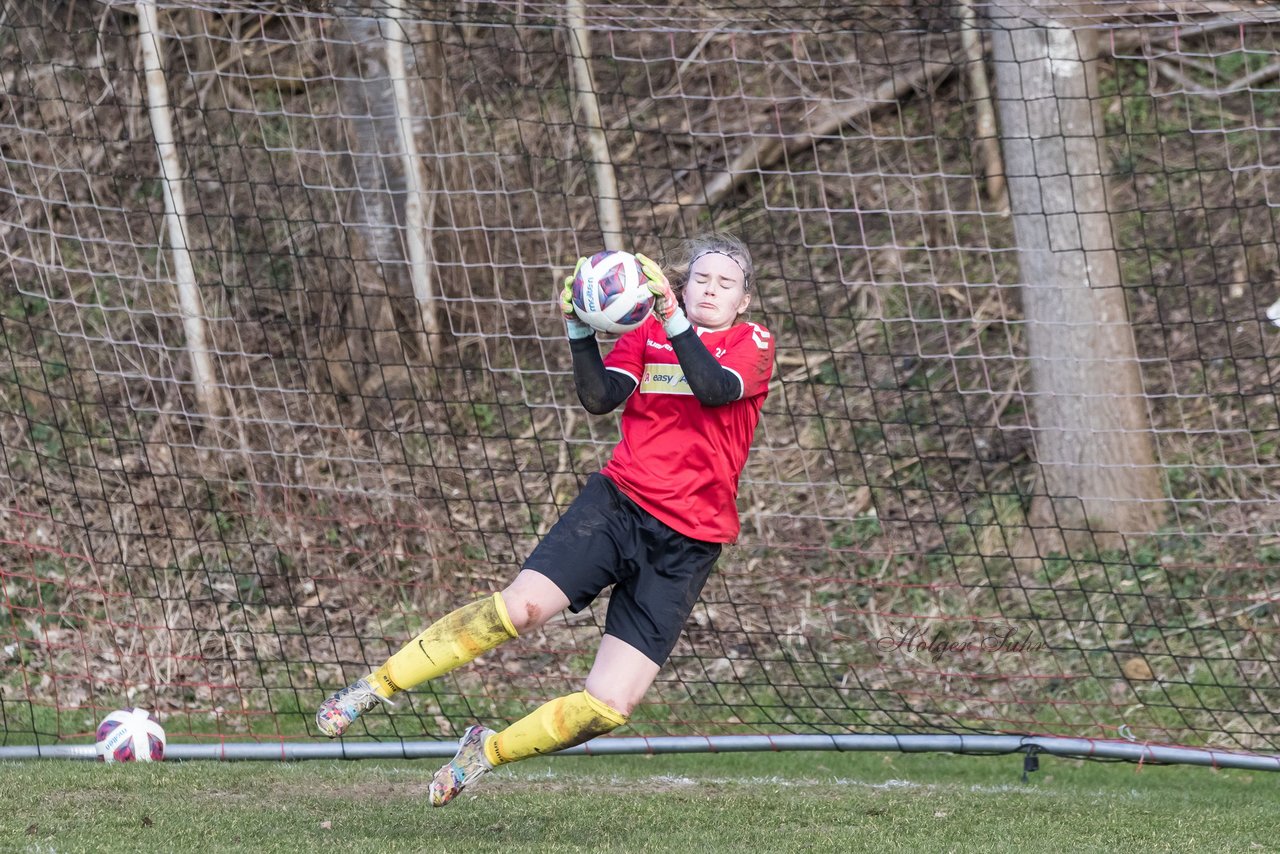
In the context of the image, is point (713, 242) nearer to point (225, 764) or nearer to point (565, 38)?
point (225, 764)

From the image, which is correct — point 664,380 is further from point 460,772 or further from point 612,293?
point 460,772

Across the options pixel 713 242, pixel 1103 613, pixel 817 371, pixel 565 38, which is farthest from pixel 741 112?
pixel 713 242

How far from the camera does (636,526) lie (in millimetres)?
3930

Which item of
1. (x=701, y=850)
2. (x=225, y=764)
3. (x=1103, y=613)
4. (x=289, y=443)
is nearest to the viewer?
(x=701, y=850)

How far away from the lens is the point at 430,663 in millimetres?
3746

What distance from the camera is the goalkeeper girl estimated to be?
3.75m

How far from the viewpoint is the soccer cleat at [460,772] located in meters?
3.72

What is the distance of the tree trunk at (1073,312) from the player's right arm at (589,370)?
12.9 ft

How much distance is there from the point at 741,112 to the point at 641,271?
6.58 meters

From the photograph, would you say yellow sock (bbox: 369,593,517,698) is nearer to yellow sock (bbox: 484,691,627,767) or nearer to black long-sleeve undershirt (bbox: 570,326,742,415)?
yellow sock (bbox: 484,691,627,767)

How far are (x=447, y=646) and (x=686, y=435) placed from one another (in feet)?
2.89

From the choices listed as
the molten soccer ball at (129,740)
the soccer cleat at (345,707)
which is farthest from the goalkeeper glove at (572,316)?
the molten soccer ball at (129,740)

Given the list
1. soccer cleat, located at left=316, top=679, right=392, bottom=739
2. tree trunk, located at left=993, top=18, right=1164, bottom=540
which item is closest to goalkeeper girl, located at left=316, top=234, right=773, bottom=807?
soccer cleat, located at left=316, top=679, right=392, bottom=739

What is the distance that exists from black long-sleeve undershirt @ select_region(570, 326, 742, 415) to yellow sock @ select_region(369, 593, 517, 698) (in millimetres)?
615
